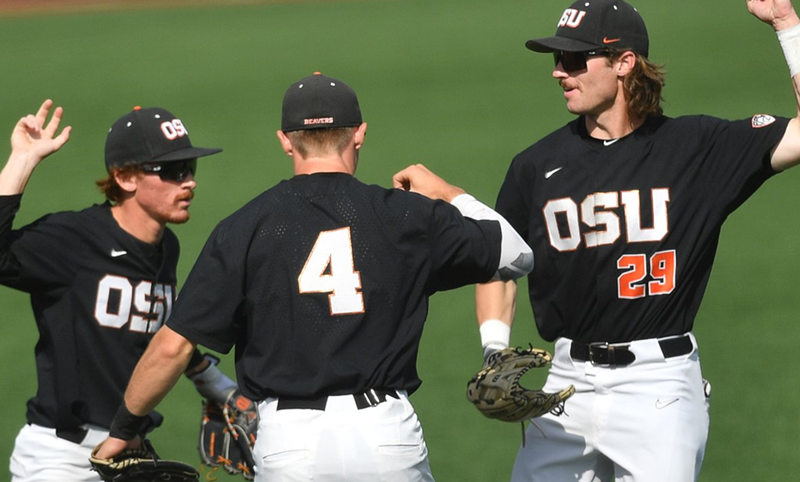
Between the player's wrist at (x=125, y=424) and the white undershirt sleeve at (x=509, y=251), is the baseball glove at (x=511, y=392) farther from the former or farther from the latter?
the player's wrist at (x=125, y=424)

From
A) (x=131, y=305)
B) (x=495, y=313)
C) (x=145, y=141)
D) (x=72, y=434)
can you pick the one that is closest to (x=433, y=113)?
(x=145, y=141)

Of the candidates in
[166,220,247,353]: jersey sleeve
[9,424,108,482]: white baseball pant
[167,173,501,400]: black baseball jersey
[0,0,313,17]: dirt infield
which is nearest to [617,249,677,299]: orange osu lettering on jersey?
[167,173,501,400]: black baseball jersey

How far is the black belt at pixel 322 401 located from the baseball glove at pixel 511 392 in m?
0.56

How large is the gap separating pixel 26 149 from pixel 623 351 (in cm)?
280

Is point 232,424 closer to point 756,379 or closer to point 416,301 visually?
point 416,301

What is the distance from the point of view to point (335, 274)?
14.7 feet

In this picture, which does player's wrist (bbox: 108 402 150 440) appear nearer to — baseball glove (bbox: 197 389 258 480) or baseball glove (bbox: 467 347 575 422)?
baseball glove (bbox: 197 389 258 480)

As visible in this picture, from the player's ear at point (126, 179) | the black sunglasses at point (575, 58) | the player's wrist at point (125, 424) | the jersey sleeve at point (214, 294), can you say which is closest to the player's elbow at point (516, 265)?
the jersey sleeve at point (214, 294)

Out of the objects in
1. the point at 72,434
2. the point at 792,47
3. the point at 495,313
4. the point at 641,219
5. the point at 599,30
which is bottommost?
the point at 72,434

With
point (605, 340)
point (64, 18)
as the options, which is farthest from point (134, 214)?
point (64, 18)

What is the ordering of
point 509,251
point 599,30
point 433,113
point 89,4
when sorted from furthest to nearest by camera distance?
1. point 89,4
2. point 433,113
3. point 599,30
4. point 509,251

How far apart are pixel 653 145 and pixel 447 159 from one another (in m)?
10.7

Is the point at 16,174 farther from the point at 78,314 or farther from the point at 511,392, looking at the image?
the point at 511,392

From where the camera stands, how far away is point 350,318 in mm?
4492
